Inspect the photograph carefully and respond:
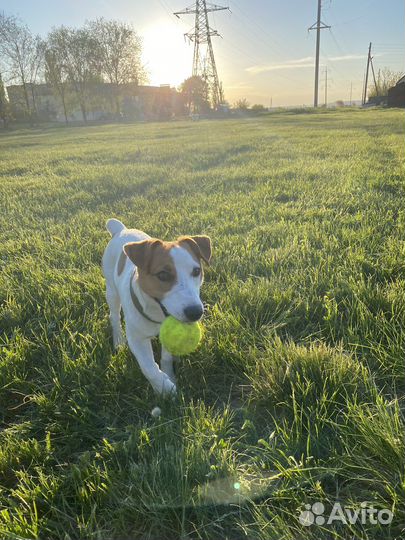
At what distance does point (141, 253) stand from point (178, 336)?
665mm

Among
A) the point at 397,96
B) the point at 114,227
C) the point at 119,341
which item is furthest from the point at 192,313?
the point at 397,96

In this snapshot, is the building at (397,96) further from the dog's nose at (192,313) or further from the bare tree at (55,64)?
the dog's nose at (192,313)

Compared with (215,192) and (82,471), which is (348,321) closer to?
(82,471)

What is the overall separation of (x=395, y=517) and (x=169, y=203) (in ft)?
20.5

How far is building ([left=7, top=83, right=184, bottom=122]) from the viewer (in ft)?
187

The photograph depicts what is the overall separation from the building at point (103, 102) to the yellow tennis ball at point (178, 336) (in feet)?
196

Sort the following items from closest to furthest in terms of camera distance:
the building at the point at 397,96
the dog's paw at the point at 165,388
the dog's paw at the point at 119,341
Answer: the dog's paw at the point at 165,388 → the dog's paw at the point at 119,341 → the building at the point at 397,96

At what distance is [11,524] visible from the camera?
1.61 metres

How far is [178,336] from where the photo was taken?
2447 millimetres

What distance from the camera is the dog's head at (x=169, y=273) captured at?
98.9 inches

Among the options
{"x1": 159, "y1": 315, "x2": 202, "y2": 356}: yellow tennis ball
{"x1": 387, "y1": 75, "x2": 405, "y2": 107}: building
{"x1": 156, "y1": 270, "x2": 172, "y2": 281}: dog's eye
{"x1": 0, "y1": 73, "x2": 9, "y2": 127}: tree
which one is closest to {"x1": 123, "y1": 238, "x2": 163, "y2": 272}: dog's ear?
{"x1": 156, "y1": 270, "x2": 172, "y2": 281}: dog's eye

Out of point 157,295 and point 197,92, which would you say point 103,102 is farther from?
point 157,295

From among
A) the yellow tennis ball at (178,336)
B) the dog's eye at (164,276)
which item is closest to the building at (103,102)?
the dog's eye at (164,276)

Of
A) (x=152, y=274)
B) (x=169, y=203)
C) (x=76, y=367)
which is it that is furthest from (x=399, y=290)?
(x=169, y=203)
